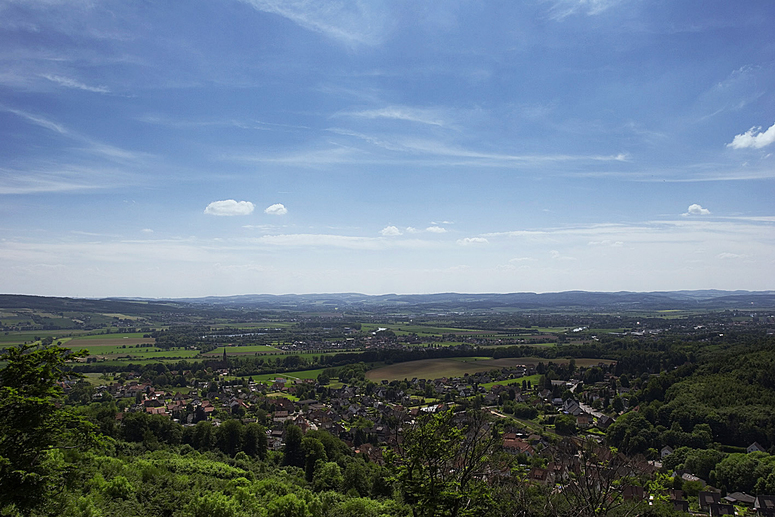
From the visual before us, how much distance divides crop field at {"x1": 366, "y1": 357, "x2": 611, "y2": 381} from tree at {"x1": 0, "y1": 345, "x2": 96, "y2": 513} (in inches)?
2539

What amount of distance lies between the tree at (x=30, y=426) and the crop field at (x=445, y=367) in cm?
6450

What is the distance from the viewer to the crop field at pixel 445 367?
252 feet

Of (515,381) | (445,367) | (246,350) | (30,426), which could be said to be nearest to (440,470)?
(30,426)

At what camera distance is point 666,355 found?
81312mm

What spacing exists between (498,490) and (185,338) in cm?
14140

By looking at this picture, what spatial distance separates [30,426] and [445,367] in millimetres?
77479

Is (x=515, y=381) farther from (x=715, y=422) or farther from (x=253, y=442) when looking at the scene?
(x=253, y=442)

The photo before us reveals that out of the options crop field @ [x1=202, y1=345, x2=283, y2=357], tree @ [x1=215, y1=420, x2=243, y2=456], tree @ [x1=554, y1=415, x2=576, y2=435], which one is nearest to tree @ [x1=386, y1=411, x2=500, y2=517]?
tree @ [x1=215, y1=420, x2=243, y2=456]

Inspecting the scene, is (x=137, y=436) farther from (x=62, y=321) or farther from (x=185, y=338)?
(x=62, y=321)

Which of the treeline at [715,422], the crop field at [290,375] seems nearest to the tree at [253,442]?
the treeline at [715,422]

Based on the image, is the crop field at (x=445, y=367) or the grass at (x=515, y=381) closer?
the grass at (x=515, y=381)

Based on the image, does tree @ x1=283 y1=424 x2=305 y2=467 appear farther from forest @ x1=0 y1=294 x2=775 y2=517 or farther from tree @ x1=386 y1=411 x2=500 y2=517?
tree @ x1=386 y1=411 x2=500 y2=517

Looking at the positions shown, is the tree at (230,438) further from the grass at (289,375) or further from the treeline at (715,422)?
the grass at (289,375)

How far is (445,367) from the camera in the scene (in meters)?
84.1
